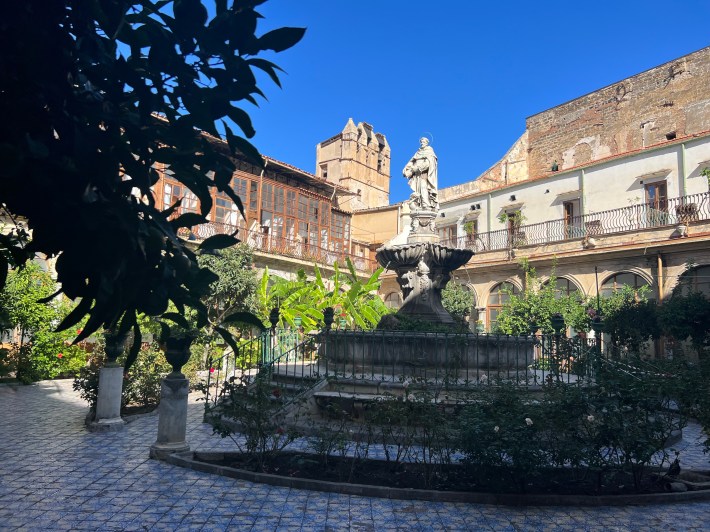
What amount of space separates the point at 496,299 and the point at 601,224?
6.03 metres

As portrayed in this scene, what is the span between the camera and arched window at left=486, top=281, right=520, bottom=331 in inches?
1010

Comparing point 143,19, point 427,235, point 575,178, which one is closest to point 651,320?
point 427,235

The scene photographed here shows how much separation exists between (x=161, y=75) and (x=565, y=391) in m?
5.32

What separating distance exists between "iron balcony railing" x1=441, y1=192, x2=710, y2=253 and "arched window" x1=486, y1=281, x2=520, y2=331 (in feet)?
6.94

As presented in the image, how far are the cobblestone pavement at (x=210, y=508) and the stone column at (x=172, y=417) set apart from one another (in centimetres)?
30

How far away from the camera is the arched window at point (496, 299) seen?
25656 millimetres

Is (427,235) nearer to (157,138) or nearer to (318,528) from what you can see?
(318,528)

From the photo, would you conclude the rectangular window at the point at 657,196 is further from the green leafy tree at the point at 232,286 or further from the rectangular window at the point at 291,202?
the green leafy tree at the point at 232,286

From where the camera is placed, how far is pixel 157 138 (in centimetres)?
201

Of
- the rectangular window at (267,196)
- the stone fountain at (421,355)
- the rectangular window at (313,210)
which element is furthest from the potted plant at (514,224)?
the stone fountain at (421,355)

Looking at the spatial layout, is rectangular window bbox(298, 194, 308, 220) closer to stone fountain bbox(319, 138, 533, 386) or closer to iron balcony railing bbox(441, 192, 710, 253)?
iron balcony railing bbox(441, 192, 710, 253)

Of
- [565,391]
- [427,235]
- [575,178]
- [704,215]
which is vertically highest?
[575,178]

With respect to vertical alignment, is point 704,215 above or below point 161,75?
above

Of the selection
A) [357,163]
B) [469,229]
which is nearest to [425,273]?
[469,229]
